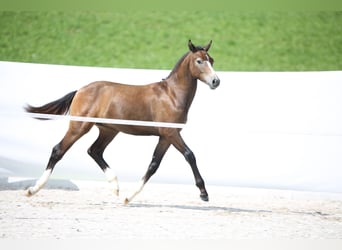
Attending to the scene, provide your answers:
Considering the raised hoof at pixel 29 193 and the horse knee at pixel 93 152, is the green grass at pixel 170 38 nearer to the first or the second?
the horse knee at pixel 93 152

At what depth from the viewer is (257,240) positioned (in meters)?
3.35

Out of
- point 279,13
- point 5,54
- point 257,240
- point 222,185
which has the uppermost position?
→ point 279,13

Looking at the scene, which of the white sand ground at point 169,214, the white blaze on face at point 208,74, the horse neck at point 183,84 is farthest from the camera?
the horse neck at point 183,84

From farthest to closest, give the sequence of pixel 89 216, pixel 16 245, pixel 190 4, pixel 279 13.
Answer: pixel 279 13 → pixel 190 4 → pixel 89 216 → pixel 16 245

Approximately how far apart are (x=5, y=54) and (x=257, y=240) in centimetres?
496

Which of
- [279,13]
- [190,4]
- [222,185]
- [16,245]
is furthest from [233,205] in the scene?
[279,13]

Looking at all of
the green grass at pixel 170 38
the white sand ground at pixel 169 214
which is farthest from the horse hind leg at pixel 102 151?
the green grass at pixel 170 38

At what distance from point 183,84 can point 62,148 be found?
2.50 feet

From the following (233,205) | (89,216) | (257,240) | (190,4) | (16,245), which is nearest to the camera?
→ (16,245)

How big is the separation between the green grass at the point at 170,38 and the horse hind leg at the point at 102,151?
11.2 feet

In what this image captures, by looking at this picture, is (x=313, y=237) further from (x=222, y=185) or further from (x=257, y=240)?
(x=222, y=185)

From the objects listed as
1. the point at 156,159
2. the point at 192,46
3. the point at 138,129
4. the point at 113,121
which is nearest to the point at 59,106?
the point at 113,121

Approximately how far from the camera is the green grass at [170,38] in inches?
299

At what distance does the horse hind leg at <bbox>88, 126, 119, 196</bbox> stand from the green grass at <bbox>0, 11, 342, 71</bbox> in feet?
11.2
